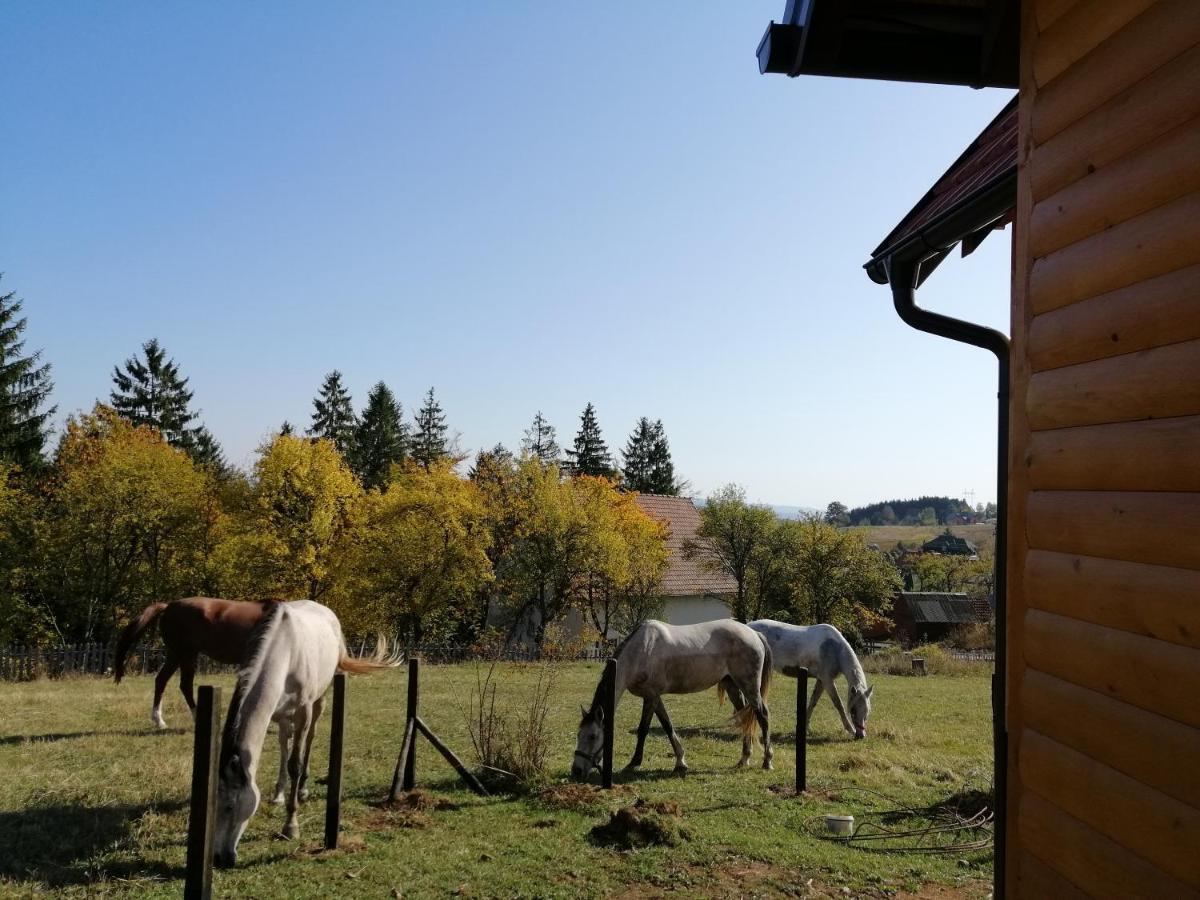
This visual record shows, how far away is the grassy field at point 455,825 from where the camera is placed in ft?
19.2

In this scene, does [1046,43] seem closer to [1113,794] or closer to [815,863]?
[1113,794]

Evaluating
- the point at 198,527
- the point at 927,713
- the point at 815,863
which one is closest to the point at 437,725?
the point at 815,863

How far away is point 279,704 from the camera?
6.92m

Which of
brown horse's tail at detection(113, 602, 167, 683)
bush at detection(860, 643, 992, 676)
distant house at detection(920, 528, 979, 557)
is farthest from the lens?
distant house at detection(920, 528, 979, 557)

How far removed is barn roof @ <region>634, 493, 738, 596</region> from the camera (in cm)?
4097

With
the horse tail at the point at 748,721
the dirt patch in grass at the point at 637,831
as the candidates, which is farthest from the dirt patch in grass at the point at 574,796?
the horse tail at the point at 748,721

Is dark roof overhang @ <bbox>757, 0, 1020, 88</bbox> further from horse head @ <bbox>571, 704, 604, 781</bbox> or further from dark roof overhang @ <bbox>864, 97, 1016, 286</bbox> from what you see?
horse head @ <bbox>571, 704, 604, 781</bbox>

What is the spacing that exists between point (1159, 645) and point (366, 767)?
8.86 metres

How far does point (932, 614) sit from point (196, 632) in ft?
170

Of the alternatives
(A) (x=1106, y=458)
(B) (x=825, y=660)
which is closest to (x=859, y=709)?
(B) (x=825, y=660)

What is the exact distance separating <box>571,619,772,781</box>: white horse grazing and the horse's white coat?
3.67 m

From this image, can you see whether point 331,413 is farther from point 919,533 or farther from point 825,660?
point 919,533

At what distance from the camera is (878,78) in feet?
11.7

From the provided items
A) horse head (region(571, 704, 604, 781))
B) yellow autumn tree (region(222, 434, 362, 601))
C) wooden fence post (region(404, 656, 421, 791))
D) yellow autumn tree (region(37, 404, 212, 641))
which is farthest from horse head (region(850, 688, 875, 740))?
yellow autumn tree (region(37, 404, 212, 641))
